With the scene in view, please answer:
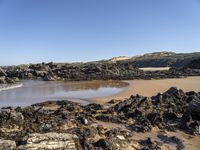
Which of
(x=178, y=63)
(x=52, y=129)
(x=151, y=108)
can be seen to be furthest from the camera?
(x=178, y=63)

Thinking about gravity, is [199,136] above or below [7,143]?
below

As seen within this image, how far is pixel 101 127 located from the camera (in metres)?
11.9

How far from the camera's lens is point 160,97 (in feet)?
57.0

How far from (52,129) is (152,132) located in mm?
3442

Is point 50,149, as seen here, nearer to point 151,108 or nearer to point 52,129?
point 52,129

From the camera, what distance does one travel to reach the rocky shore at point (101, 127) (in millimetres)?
8656

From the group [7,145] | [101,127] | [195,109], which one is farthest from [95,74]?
[7,145]

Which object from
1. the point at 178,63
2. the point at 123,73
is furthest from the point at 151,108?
the point at 178,63

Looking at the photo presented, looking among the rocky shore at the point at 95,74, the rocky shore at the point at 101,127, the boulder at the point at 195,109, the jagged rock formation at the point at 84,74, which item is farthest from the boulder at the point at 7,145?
the jagged rock formation at the point at 84,74

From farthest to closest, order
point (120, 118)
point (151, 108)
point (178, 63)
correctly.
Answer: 1. point (178, 63)
2. point (151, 108)
3. point (120, 118)

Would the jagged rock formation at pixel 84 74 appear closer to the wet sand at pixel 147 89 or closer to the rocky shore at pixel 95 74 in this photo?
the rocky shore at pixel 95 74

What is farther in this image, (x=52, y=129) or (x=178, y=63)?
(x=178, y=63)

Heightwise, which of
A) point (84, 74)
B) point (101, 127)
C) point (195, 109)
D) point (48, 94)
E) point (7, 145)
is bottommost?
point (84, 74)

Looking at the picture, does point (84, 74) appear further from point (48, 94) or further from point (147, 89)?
point (48, 94)
